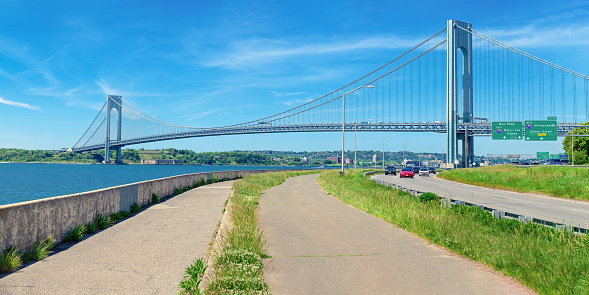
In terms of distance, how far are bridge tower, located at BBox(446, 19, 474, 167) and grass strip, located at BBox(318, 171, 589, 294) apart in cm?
6301

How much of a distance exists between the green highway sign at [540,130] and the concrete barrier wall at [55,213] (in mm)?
54963

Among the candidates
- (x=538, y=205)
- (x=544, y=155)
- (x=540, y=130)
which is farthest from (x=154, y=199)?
(x=544, y=155)

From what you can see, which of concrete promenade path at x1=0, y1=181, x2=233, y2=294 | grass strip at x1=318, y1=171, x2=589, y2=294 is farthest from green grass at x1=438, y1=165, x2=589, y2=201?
concrete promenade path at x1=0, y1=181, x2=233, y2=294

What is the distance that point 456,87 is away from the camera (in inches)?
2817

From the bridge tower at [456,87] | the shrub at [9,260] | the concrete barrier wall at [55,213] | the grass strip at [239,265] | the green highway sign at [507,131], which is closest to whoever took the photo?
the grass strip at [239,265]

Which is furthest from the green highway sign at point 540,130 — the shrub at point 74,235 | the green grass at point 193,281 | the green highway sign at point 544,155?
the green highway sign at point 544,155

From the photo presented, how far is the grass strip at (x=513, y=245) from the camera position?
552 cm

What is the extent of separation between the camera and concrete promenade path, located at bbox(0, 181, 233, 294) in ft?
19.5

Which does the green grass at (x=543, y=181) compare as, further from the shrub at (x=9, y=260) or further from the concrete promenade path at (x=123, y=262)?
the shrub at (x=9, y=260)

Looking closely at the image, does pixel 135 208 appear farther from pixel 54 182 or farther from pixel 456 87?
pixel 456 87

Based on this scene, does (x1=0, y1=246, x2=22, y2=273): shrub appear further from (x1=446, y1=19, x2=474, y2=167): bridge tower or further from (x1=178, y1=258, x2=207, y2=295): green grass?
(x1=446, y1=19, x2=474, y2=167): bridge tower

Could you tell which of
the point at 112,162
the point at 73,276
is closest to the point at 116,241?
the point at 73,276

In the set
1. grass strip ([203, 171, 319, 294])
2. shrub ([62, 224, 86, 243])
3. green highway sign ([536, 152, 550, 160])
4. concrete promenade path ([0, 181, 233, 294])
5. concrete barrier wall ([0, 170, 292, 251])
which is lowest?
concrete promenade path ([0, 181, 233, 294])

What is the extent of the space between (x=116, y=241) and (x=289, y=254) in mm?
3997
